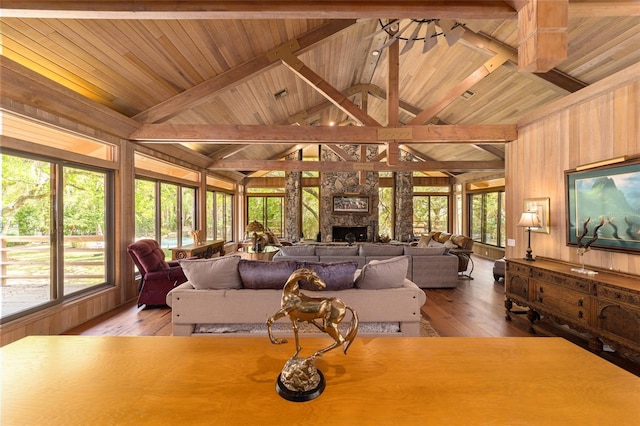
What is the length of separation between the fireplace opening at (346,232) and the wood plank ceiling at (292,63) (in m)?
3.26

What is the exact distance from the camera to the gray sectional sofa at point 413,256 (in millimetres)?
5254

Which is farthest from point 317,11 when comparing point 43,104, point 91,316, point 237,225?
point 237,225

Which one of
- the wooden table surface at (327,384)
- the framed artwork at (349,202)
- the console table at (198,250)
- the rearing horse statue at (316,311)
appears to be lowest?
the console table at (198,250)

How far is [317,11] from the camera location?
1913mm

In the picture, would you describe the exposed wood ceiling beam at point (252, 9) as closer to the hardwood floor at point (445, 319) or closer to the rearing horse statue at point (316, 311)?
the rearing horse statue at point (316, 311)

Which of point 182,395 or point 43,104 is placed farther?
point 43,104

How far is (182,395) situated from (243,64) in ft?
16.5

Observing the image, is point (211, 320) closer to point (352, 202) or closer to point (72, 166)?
point (72, 166)

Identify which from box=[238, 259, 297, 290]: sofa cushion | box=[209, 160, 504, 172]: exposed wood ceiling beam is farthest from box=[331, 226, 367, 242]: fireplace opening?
box=[238, 259, 297, 290]: sofa cushion

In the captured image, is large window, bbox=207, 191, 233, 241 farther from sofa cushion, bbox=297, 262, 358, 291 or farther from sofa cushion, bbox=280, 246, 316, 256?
sofa cushion, bbox=297, 262, 358, 291

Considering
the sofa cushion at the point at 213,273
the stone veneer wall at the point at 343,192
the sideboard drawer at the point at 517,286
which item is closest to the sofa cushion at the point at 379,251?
the sideboard drawer at the point at 517,286

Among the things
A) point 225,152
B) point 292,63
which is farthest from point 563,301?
point 225,152

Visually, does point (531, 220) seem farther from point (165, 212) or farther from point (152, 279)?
point (165, 212)

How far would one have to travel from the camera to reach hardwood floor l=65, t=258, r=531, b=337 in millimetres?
3500
